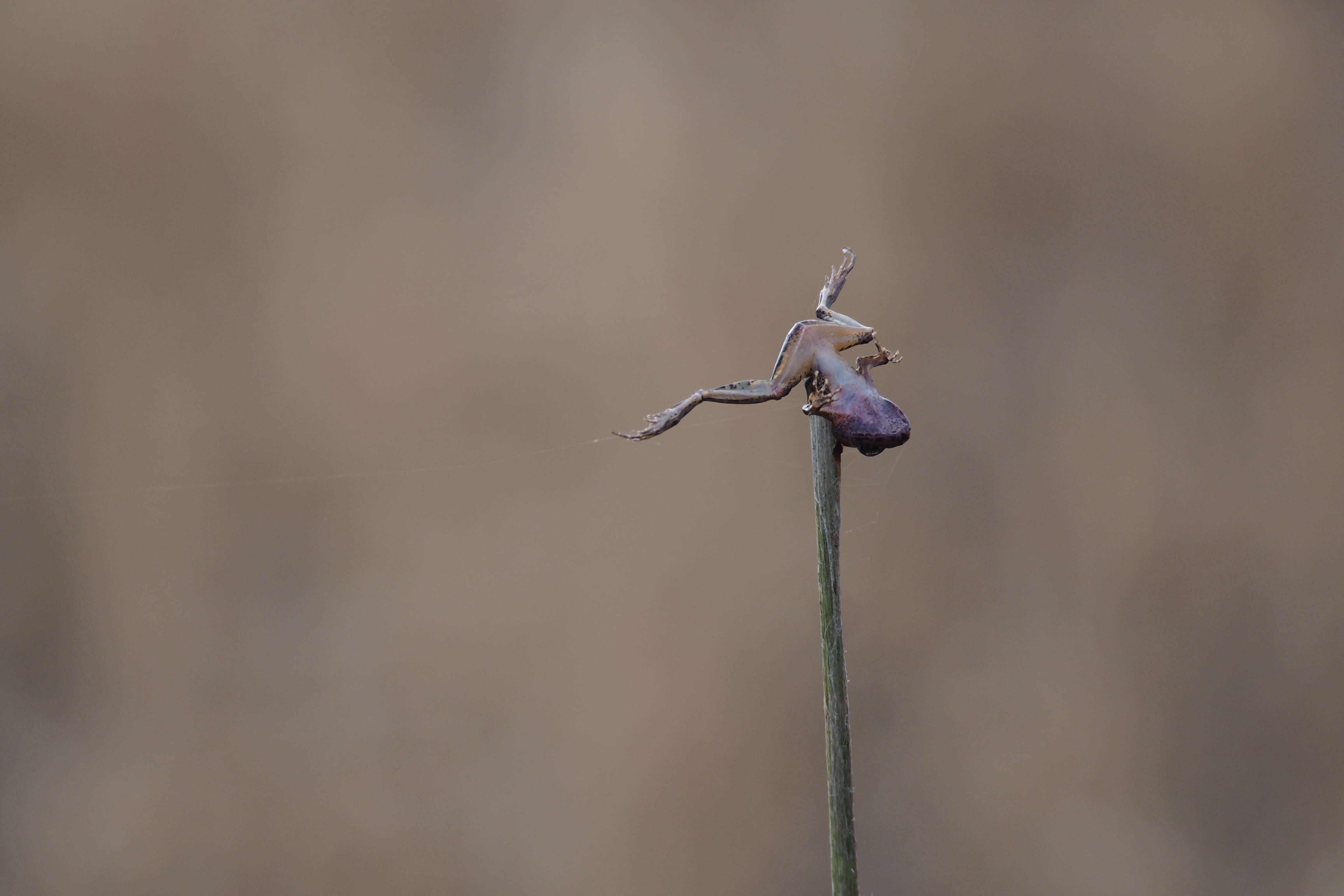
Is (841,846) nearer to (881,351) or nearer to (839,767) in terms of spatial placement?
(839,767)

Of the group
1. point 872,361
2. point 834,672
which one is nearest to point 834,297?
point 872,361

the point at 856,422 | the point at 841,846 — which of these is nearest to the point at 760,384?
the point at 856,422

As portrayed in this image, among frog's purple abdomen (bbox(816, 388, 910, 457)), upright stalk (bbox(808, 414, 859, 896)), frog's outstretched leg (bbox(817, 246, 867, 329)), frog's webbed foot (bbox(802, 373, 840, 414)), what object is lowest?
upright stalk (bbox(808, 414, 859, 896))

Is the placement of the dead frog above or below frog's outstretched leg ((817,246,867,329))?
below

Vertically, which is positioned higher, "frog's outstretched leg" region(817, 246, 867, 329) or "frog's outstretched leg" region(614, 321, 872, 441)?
"frog's outstretched leg" region(817, 246, 867, 329)

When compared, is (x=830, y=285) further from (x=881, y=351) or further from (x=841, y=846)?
(x=841, y=846)

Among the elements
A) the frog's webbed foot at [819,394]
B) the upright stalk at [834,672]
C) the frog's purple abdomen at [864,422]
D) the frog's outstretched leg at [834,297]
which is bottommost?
the upright stalk at [834,672]

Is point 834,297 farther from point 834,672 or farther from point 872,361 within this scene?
point 834,672

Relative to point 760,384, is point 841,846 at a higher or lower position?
lower
